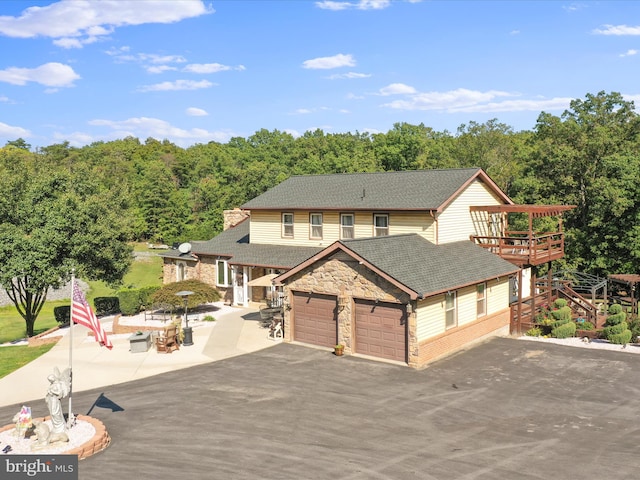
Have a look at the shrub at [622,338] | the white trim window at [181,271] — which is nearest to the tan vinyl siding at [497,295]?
the shrub at [622,338]

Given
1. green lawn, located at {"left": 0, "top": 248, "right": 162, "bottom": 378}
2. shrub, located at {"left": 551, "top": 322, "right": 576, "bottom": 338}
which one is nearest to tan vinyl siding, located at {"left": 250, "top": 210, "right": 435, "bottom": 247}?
shrub, located at {"left": 551, "top": 322, "right": 576, "bottom": 338}

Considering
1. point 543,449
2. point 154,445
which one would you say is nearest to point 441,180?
point 543,449

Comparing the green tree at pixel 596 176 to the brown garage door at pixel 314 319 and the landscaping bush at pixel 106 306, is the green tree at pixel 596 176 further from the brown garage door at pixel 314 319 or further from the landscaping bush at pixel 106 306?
the landscaping bush at pixel 106 306

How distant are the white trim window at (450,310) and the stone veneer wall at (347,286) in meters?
2.72

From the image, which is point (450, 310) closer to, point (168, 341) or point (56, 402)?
point (168, 341)

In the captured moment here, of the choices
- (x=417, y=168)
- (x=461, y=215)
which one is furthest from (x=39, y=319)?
(x=417, y=168)

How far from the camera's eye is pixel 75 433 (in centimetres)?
1382

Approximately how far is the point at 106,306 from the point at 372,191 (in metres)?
18.9

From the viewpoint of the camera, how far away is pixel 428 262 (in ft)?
79.4

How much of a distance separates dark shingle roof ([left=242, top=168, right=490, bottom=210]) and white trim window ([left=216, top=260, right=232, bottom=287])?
4007mm

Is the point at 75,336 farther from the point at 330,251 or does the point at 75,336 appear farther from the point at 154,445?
the point at 154,445

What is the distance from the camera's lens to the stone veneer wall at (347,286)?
2147 cm

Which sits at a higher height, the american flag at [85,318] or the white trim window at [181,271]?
the american flag at [85,318]

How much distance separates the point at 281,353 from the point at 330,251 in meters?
4.82
